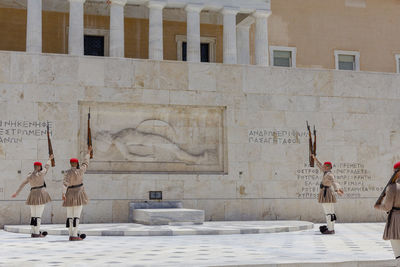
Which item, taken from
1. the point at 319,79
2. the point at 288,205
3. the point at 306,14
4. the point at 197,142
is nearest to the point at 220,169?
the point at 197,142

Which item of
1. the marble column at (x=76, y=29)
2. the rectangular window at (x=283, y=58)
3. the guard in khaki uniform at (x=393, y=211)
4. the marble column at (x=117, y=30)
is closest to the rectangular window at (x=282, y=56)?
the rectangular window at (x=283, y=58)

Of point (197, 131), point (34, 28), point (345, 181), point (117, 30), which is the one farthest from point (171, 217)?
point (34, 28)

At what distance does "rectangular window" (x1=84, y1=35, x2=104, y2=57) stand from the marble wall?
10713 millimetres

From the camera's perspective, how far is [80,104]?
21.4 meters

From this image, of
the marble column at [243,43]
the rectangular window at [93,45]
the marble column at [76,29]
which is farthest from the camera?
the marble column at [243,43]

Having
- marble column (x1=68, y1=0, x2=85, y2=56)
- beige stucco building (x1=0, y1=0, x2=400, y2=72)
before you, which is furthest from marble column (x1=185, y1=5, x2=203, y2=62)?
marble column (x1=68, y1=0, x2=85, y2=56)

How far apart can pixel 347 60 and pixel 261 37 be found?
7700 millimetres

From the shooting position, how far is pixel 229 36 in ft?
100

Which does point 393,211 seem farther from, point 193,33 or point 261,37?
point 261,37

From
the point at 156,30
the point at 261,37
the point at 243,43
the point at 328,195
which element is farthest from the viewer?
the point at 243,43

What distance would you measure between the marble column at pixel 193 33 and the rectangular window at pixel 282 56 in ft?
20.7

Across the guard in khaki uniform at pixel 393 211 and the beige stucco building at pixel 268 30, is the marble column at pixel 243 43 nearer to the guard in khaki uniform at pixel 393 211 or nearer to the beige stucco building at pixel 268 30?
the beige stucco building at pixel 268 30

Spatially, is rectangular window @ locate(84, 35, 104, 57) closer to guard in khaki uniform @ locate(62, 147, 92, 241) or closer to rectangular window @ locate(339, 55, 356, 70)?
rectangular window @ locate(339, 55, 356, 70)

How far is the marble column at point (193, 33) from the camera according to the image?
29.7 m
